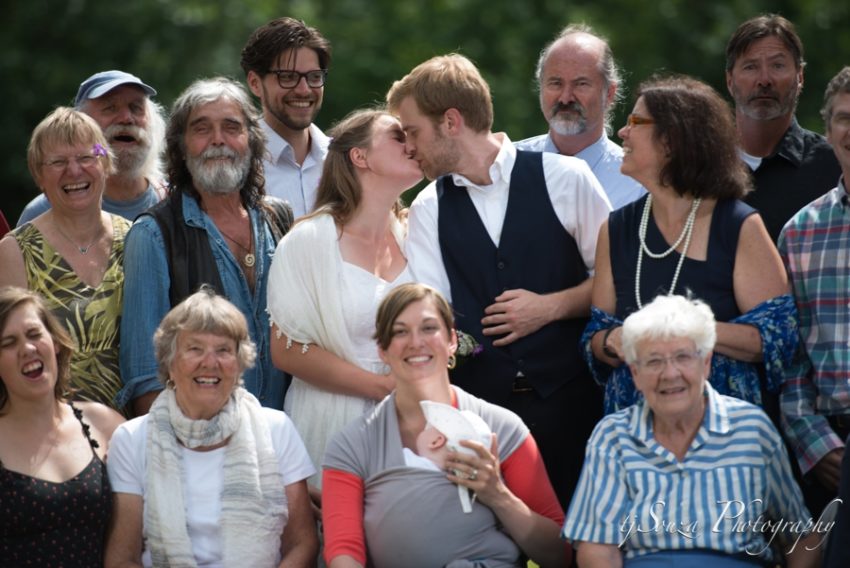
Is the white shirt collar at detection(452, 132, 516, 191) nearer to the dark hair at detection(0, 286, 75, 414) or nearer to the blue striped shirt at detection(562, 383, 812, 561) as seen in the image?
the blue striped shirt at detection(562, 383, 812, 561)

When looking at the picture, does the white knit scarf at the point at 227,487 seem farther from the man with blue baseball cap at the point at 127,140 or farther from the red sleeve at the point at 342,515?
the man with blue baseball cap at the point at 127,140

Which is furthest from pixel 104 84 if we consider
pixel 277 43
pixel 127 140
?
pixel 277 43

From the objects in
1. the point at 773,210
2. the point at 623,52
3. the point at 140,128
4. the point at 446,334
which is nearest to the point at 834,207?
the point at 773,210

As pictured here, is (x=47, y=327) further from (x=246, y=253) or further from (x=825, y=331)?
(x=825, y=331)

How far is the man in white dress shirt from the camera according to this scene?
634 cm

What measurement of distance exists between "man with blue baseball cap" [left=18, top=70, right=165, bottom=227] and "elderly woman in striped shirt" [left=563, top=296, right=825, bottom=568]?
253 centimetres

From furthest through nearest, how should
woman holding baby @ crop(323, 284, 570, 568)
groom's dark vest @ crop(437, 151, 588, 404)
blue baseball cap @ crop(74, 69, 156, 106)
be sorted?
blue baseball cap @ crop(74, 69, 156, 106) → groom's dark vest @ crop(437, 151, 588, 404) → woman holding baby @ crop(323, 284, 570, 568)

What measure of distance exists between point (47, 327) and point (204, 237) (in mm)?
770

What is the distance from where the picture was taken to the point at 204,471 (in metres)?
4.98

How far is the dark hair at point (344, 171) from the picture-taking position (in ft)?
18.0

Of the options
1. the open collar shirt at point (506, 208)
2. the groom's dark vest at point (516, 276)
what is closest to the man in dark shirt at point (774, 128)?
the open collar shirt at point (506, 208)

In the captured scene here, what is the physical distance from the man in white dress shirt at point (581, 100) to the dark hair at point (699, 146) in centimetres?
122

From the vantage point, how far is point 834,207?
505 centimetres

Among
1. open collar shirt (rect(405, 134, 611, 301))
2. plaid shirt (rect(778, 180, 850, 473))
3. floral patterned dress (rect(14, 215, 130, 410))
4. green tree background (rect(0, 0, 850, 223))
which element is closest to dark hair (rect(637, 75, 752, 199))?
plaid shirt (rect(778, 180, 850, 473))
